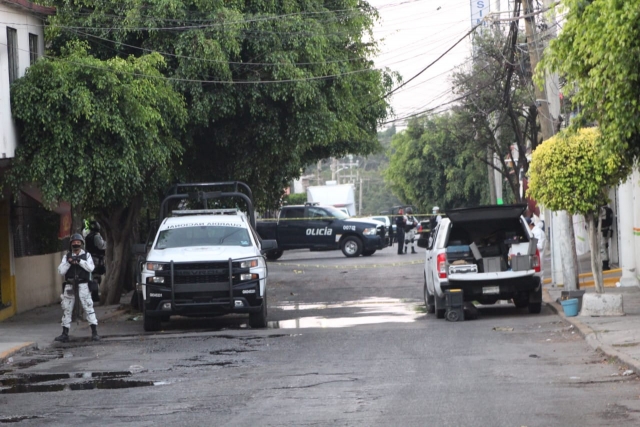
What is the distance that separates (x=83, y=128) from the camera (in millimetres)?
18422

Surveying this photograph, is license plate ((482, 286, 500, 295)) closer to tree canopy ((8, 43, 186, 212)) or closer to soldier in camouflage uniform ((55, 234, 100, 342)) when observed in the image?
soldier in camouflage uniform ((55, 234, 100, 342))

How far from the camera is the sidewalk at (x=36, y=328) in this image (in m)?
15.7

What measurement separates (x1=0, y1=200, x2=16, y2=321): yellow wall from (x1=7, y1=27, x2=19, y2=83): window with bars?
417cm

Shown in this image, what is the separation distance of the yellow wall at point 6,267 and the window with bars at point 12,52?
4.17 m

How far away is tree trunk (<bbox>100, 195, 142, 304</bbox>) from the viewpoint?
75.6 feet

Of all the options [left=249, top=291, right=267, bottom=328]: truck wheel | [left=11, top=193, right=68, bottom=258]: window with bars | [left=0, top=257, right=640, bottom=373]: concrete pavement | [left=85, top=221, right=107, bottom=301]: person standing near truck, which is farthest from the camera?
[left=85, top=221, right=107, bottom=301]: person standing near truck

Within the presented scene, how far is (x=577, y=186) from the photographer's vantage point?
15.7 m

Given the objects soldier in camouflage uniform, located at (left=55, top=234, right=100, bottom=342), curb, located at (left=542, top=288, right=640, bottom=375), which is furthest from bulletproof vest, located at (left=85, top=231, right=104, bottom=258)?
curb, located at (left=542, top=288, right=640, bottom=375)

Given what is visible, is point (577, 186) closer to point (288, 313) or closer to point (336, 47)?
point (288, 313)

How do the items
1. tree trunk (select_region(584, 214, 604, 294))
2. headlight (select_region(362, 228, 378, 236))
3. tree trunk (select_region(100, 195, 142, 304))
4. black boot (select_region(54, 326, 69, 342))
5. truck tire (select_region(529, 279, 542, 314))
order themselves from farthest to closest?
headlight (select_region(362, 228, 378, 236)) → tree trunk (select_region(100, 195, 142, 304)) → truck tire (select_region(529, 279, 542, 314)) → black boot (select_region(54, 326, 69, 342)) → tree trunk (select_region(584, 214, 604, 294))

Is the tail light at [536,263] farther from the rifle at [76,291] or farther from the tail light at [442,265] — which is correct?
the rifle at [76,291]

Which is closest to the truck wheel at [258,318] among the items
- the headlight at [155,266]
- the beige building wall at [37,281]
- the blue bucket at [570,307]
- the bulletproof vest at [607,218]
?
the headlight at [155,266]

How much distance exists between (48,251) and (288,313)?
7563 millimetres

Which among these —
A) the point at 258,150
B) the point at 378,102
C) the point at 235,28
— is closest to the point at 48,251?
the point at 258,150
